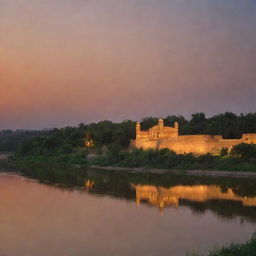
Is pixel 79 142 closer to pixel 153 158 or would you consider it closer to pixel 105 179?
pixel 153 158

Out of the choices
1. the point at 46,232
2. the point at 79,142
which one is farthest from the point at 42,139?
the point at 46,232

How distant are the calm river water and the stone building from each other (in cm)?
692

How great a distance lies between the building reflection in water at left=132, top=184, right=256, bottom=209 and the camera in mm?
18625

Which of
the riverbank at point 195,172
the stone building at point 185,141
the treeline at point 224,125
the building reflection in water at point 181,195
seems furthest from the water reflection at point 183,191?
the treeline at point 224,125

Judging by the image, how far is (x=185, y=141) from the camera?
35312mm

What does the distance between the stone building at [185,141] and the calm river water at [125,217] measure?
22.7 ft

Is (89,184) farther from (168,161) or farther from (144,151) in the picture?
(144,151)

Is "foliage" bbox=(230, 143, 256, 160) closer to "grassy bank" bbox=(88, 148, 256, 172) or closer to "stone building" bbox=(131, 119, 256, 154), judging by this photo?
"grassy bank" bbox=(88, 148, 256, 172)

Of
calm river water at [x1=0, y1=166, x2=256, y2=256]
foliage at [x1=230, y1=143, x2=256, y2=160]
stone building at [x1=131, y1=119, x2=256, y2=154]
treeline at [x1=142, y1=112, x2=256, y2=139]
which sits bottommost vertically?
calm river water at [x1=0, y1=166, x2=256, y2=256]

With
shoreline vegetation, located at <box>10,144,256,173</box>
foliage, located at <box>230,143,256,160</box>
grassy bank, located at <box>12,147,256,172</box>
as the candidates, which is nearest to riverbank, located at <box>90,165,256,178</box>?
shoreline vegetation, located at <box>10,144,256,173</box>

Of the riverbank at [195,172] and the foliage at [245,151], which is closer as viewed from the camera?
the riverbank at [195,172]

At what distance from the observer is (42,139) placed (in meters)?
59.7

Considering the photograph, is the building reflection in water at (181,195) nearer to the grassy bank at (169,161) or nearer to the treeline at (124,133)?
the grassy bank at (169,161)

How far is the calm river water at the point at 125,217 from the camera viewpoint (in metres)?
11.1
